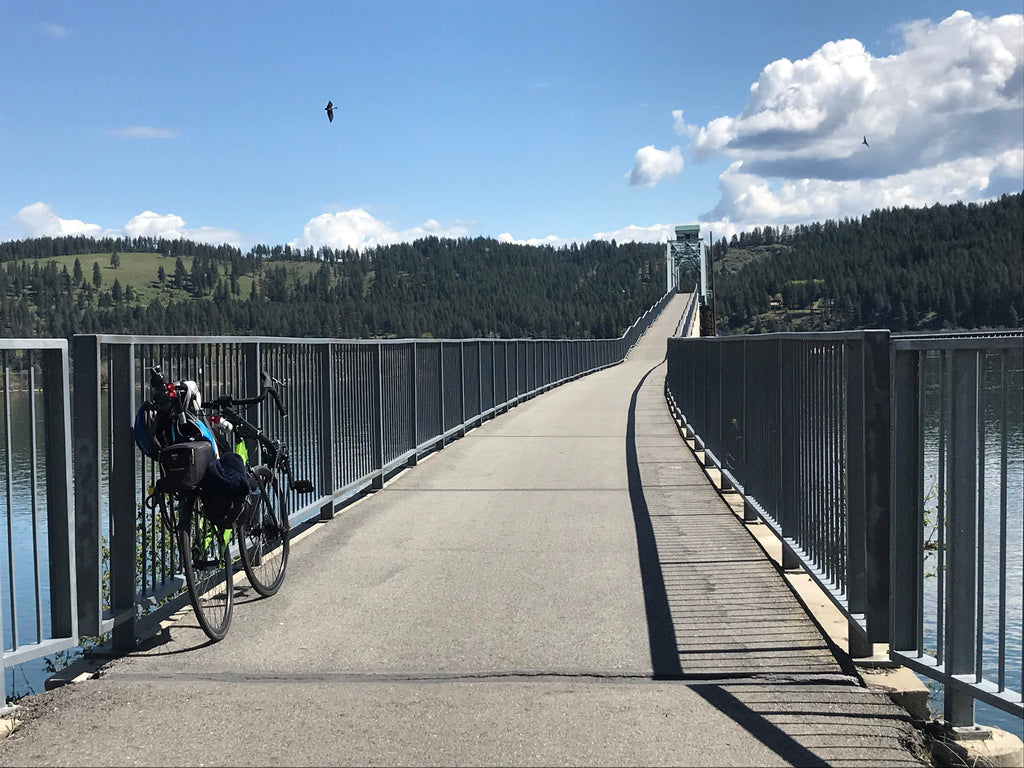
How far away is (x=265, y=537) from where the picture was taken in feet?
21.1

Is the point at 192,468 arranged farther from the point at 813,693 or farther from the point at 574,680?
the point at 813,693

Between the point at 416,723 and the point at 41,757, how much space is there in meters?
1.40

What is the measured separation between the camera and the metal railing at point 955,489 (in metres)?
3.64

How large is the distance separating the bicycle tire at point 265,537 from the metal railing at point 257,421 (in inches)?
16.7

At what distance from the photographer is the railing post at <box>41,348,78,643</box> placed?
4.57 meters

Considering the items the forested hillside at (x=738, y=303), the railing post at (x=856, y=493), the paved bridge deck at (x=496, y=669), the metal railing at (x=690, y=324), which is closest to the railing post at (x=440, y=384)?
the paved bridge deck at (x=496, y=669)

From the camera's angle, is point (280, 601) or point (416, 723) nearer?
point (416, 723)

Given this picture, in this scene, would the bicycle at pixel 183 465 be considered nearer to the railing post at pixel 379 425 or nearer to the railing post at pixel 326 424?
the railing post at pixel 326 424

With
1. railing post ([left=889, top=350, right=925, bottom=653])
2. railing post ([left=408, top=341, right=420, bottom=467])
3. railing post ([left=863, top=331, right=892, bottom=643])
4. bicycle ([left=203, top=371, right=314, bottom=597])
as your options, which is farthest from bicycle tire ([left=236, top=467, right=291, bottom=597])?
railing post ([left=408, top=341, right=420, bottom=467])

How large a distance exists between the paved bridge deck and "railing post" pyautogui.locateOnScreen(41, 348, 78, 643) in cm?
36

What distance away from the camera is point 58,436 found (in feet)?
15.0

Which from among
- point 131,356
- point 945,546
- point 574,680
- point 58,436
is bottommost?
point 574,680

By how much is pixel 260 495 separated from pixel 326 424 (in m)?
2.59

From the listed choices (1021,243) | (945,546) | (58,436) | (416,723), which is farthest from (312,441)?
(1021,243)
